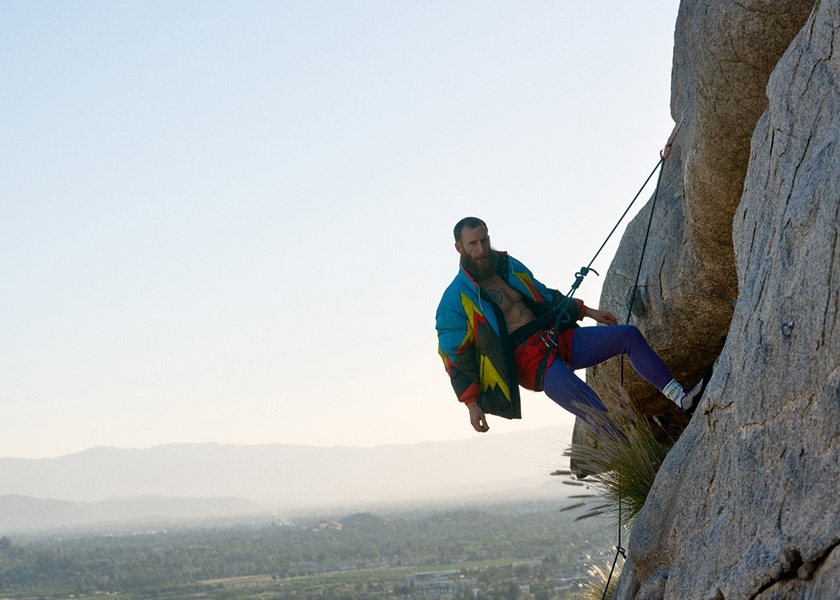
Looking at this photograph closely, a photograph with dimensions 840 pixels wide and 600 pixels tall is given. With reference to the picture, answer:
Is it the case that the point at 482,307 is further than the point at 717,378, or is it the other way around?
the point at 482,307

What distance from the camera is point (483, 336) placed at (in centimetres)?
701

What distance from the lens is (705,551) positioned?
4.49 meters

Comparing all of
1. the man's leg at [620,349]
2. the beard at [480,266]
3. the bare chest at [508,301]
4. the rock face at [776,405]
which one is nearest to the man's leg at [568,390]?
the man's leg at [620,349]

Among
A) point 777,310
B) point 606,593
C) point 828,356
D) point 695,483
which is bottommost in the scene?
point 606,593

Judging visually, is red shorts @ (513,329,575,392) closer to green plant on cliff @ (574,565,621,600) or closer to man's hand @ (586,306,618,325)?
man's hand @ (586,306,618,325)

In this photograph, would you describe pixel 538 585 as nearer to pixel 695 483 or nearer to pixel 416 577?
pixel 416 577

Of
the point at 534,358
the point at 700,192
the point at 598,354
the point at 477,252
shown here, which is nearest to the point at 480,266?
the point at 477,252

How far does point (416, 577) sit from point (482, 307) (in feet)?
244

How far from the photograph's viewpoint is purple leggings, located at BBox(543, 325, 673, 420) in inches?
264

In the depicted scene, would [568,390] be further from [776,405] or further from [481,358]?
[776,405]

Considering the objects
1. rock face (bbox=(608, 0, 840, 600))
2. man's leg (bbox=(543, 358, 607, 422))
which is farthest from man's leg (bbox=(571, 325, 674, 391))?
rock face (bbox=(608, 0, 840, 600))

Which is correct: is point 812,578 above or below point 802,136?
below

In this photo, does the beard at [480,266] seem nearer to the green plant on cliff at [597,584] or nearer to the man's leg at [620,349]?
the man's leg at [620,349]

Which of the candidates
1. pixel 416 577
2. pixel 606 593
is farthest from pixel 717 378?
pixel 416 577
